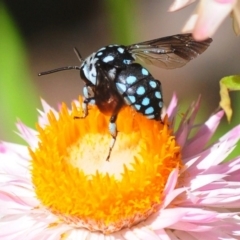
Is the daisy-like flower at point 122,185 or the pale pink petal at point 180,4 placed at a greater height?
the pale pink petal at point 180,4

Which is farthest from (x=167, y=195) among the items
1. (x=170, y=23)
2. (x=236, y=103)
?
(x=170, y=23)

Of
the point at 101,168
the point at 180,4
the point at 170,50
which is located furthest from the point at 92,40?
the point at 180,4

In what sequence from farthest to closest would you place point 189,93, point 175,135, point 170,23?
point 170,23, point 189,93, point 175,135

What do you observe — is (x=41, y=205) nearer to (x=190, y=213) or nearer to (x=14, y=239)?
(x=14, y=239)

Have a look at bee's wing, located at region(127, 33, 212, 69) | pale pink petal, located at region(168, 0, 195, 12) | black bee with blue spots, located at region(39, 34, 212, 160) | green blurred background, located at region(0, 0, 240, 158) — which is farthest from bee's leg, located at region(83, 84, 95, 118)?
green blurred background, located at region(0, 0, 240, 158)

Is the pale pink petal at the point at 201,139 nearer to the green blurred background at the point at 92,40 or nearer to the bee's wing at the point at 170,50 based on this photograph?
the bee's wing at the point at 170,50

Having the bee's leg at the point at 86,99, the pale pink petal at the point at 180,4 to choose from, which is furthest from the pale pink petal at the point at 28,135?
the pale pink petal at the point at 180,4

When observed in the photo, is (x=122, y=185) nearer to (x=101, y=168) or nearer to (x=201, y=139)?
(x=101, y=168)
